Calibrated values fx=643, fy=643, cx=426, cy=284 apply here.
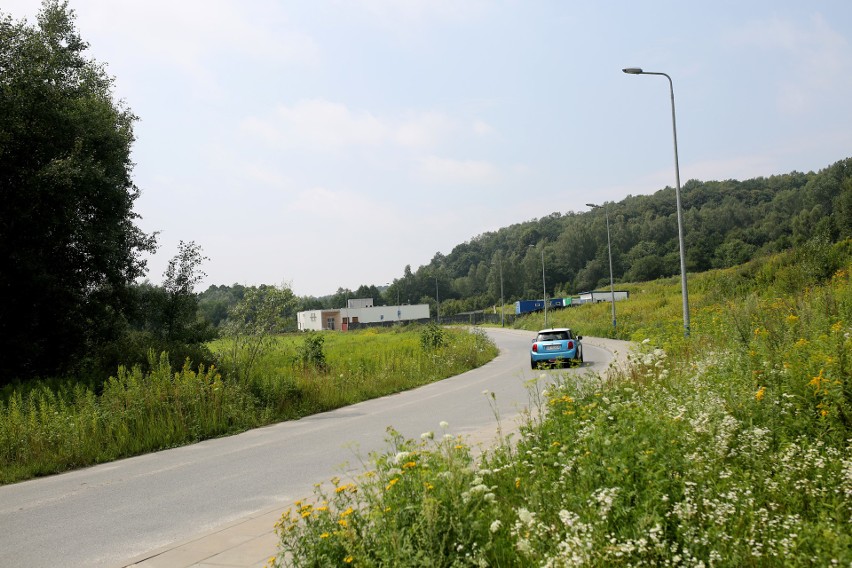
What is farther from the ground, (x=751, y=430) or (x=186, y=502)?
(x=751, y=430)

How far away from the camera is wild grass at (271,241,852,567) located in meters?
3.76

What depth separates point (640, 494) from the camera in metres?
4.20

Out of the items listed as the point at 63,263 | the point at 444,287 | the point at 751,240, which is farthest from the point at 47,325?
the point at 444,287

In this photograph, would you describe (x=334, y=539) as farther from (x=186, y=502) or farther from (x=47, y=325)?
(x=47, y=325)

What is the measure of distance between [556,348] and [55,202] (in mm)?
16803

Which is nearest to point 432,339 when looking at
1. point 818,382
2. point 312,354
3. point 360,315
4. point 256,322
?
point 312,354

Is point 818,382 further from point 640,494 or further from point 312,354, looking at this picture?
point 312,354

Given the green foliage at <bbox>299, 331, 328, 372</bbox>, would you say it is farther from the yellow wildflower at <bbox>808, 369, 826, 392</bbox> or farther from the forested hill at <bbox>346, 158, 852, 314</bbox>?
the forested hill at <bbox>346, 158, 852, 314</bbox>

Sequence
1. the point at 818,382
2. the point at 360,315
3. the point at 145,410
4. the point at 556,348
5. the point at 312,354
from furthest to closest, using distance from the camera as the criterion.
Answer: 1. the point at 360,315
2. the point at 556,348
3. the point at 312,354
4. the point at 145,410
5. the point at 818,382

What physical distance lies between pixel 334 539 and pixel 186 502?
12.8ft

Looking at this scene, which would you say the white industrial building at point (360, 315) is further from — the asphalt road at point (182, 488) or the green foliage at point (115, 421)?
the asphalt road at point (182, 488)

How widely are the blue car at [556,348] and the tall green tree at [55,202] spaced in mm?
14630

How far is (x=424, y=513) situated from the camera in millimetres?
3963

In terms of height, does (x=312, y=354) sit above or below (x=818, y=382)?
below
